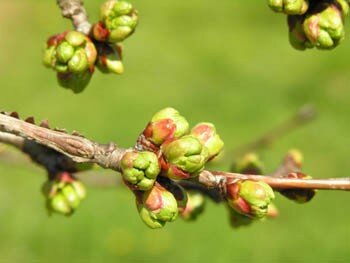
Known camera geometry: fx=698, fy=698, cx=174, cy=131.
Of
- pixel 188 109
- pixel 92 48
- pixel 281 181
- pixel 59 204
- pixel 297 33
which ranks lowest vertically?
pixel 188 109

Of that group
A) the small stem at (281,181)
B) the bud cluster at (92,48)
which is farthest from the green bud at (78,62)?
the small stem at (281,181)

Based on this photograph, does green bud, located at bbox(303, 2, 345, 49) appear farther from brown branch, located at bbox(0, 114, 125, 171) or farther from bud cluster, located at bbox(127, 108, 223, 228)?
brown branch, located at bbox(0, 114, 125, 171)

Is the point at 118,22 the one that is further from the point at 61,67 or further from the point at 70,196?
the point at 70,196

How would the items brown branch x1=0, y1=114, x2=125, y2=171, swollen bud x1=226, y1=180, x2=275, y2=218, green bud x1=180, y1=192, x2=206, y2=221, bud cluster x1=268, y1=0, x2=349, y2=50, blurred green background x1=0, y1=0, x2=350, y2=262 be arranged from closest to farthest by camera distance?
brown branch x1=0, y1=114, x2=125, y2=171
swollen bud x1=226, y1=180, x2=275, y2=218
bud cluster x1=268, y1=0, x2=349, y2=50
green bud x1=180, y1=192, x2=206, y2=221
blurred green background x1=0, y1=0, x2=350, y2=262

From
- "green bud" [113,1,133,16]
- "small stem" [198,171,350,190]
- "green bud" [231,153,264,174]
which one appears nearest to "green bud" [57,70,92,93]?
"green bud" [113,1,133,16]

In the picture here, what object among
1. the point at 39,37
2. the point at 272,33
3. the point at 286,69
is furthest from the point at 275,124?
the point at 39,37

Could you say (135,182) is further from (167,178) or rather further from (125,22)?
(125,22)

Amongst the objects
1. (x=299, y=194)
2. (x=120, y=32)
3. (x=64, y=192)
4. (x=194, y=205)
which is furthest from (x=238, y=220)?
(x=120, y=32)
